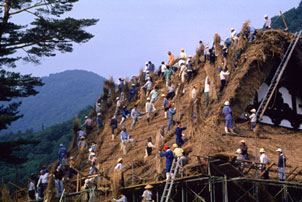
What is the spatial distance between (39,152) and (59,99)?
85410 millimetres

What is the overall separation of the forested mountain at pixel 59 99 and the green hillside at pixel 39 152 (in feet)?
170

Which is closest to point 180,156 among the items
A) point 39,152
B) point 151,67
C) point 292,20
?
point 151,67

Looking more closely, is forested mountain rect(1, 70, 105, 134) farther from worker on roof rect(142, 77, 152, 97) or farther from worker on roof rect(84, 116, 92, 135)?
worker on roof rect(142, 77, 152, 97)

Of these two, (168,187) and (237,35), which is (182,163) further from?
(237,35)

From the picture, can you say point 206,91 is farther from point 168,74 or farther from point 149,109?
point 168,74

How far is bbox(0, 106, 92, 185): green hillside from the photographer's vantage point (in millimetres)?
36500

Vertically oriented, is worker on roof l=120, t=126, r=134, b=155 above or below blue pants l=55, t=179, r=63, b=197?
above

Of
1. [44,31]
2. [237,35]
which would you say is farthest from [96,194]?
[44,31]

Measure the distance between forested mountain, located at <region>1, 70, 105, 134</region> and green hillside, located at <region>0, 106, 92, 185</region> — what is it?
5185 cm

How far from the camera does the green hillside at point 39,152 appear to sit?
1437 inches

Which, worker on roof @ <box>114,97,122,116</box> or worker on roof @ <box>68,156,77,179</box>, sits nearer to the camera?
worker on roof @ <box>68,156,77,179</box>

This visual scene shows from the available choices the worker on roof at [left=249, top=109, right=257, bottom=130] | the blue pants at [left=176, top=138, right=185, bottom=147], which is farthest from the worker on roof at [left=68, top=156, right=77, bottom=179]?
the worker on roof at [left=249, top=109, right=257, bottom=130]

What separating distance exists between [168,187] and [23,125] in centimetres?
9598

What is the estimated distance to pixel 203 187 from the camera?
15055 millimetres
